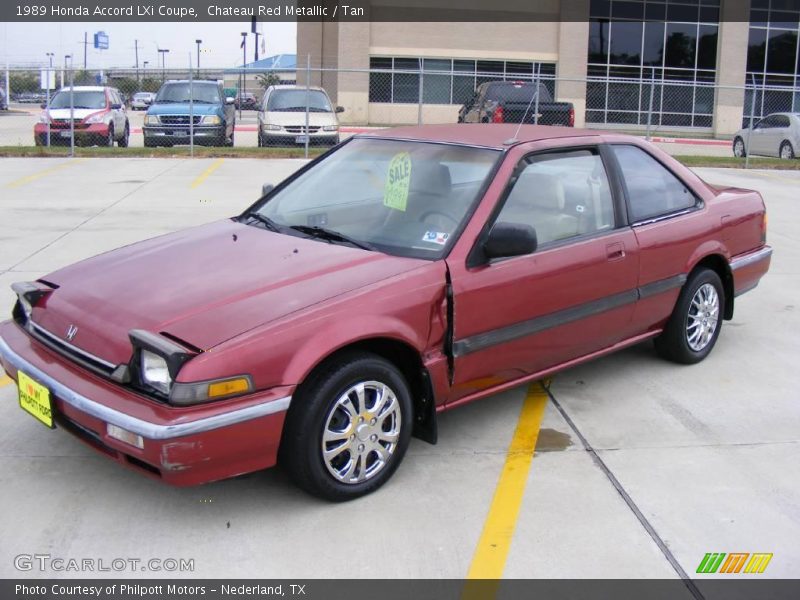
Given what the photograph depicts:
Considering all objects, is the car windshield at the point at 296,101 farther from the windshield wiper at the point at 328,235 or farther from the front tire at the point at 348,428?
the front tire at the point at 348,428

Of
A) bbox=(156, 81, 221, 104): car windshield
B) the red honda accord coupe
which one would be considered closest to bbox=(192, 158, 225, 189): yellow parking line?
bbox=(156, 81, 221, 104): car windshield

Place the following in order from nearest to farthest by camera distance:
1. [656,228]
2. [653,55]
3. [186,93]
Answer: [656,228] → [186,93] → [653,55]

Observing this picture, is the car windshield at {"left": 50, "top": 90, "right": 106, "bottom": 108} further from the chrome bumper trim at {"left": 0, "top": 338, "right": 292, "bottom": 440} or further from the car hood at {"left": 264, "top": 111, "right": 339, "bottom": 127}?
the chrome bumper trim at {"left": 0, "top": 338, "right": 292, "bottom": 440}

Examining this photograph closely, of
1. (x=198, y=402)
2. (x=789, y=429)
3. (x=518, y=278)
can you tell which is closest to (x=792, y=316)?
(x=789, y=429)

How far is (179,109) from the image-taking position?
60.8ft

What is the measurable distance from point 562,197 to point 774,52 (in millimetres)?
33681

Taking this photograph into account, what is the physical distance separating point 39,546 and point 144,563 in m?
0.45

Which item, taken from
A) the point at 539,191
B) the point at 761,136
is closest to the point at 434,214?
the point at 539,191

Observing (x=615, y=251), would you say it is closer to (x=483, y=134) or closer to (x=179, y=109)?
(x=483, y=134)

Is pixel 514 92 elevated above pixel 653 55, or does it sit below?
below

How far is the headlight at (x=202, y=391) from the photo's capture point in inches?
129

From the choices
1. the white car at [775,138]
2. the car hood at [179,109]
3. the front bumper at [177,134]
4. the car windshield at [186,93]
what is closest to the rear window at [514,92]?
the white car at [775,138]

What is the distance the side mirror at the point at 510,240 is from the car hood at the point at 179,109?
15584 mm

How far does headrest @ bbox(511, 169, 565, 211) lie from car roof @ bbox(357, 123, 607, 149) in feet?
0.68
